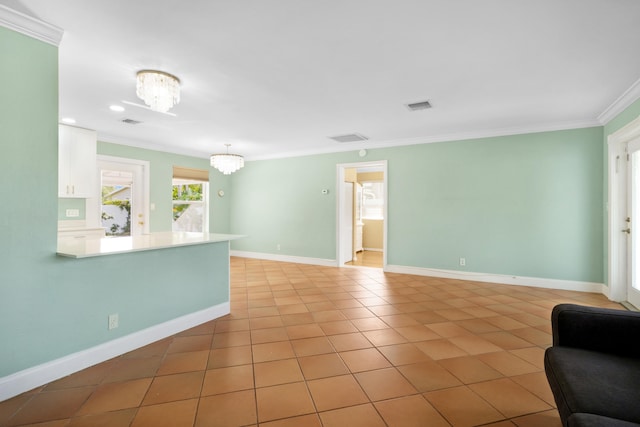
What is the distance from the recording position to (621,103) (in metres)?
3.40

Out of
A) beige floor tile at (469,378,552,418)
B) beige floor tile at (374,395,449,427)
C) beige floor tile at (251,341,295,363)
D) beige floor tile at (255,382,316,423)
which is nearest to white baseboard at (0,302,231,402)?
beige floor tile at (251,341,295,363)

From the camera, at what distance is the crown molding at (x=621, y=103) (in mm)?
3062

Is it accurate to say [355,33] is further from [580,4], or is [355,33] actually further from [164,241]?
[164,241]

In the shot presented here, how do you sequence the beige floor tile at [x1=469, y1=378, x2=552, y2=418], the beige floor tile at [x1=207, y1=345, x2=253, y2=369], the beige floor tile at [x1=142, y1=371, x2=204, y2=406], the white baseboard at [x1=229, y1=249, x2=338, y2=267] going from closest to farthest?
the beige floor tile at [x1=469, y1=378, x2=552, y2=418] < the beige floor tile at [x1=142, y1=371, x2=204, y2=406] < the beige floor tile at [x1=207, y1=345, x2=253, y2=369] < the white baseboard at [x1=229, y1=249, x2=338, y2=267]

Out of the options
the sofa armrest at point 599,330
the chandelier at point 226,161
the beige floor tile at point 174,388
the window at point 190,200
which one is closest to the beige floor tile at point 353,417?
the beige floor tile at point 174,388

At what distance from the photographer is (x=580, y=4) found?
73.2 inches

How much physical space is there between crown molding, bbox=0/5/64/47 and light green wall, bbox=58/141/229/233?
135 inches

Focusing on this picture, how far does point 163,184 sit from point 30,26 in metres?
4.26

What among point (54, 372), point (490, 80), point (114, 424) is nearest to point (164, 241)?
point (54, 372)

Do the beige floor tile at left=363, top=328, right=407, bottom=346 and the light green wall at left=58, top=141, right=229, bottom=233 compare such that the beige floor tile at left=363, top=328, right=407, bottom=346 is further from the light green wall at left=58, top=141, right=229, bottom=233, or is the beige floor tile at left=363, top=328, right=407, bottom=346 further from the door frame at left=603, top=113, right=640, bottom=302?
the light green wall at left=58, top=141, right=229, bottom=233

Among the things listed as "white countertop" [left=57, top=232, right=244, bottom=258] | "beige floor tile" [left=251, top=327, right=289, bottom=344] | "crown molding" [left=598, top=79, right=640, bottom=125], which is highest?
"crown molding" [left=598, top=79, right=640, bottom=125]

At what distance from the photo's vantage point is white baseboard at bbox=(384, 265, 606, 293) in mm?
4223

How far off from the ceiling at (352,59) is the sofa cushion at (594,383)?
2042mm

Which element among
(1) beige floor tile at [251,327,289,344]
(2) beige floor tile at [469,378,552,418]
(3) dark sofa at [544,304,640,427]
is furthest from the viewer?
(1) beige floor tile at [251,327,289,344]
